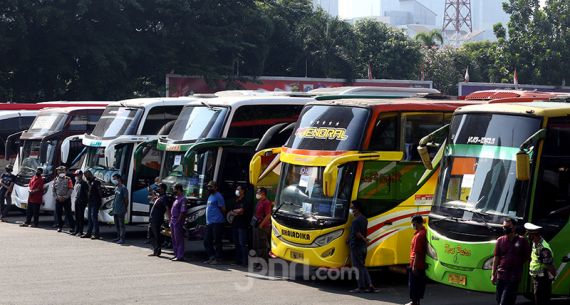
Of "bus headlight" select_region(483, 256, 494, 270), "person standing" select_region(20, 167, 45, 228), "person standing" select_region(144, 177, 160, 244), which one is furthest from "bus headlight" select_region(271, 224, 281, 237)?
"person standing" select_region(20, 167, 45, 228)

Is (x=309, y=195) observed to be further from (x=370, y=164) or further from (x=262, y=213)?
(x=262, y=213)

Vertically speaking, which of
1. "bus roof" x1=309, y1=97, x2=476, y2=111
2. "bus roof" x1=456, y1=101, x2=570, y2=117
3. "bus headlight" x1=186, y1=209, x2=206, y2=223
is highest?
"bus roof" x1=456, y1=101, x2=570, y2=117

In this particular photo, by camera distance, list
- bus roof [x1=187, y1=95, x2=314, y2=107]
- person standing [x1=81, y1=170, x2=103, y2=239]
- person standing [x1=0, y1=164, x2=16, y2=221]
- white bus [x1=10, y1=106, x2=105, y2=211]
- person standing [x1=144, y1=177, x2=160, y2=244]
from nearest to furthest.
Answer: bus roof [x1=187, y1=95, x2=314, y2=107], person standing [x1=144, y1=177, x2=160, y2=244], person standing [x1=81, y1=170, x2=103, y2=239], white bus [x1=10, y1=106, x2=105, y2=211], person standing [x1=0, y1=164, x2=16, y2=221]

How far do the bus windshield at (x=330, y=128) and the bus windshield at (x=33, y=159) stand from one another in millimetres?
12038

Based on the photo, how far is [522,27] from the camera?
182 ft

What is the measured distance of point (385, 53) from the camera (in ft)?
194

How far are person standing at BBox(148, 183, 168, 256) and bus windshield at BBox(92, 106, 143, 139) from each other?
181 inches

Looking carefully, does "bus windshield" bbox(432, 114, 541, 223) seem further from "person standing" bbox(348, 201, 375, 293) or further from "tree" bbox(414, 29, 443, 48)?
"tree" bbox(414, 29, 443, 48)

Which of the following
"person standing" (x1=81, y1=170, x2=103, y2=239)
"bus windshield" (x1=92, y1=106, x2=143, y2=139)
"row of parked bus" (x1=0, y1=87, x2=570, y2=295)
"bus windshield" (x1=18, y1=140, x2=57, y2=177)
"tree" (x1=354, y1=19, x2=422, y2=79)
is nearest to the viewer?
"row of parked bus" (x1=0, y1=87, x2=570, y2=295)

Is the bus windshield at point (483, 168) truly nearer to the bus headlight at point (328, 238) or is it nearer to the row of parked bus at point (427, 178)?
the row of parked bus at point (427, 178)

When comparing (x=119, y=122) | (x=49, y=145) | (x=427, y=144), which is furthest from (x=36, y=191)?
(x=427, y=144)

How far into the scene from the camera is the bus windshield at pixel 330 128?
1681cm

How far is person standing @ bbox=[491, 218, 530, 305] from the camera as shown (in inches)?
510

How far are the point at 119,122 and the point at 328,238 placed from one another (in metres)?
10.3
